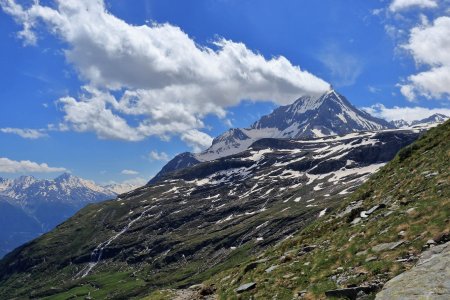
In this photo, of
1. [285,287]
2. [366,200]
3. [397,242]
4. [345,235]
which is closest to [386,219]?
[345,235]

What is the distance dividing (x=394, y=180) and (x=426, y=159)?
3384mm

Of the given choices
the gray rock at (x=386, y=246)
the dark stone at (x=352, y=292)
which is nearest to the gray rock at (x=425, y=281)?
the dark stone at (x=352, y=292)

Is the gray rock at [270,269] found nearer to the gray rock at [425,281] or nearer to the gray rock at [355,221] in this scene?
the gray rock at [355,221]

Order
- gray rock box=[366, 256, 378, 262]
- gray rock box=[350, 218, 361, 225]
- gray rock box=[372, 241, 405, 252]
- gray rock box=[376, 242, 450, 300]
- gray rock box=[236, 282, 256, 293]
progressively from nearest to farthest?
gray rock box=[376, 242, 450, 300]
gray rock box=[366, 256, 378, 262]
gray rock box=[372, 241, 405, 252]
gray rock box=[236, 282, 256, 293]
gray rock box=[350, 218, 361, 225]

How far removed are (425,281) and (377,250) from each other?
731 cm

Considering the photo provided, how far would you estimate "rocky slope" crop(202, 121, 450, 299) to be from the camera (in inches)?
752

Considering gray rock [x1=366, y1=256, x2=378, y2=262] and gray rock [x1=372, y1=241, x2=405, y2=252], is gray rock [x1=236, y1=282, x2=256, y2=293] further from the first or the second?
gray rock [x1=372, y1=241, x2=405, y2=252]

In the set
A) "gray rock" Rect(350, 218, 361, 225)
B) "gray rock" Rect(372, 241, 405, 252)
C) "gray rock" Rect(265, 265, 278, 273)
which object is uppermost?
"gray rock" Rect(350, 218, 361, 225)

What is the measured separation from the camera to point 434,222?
23.5m

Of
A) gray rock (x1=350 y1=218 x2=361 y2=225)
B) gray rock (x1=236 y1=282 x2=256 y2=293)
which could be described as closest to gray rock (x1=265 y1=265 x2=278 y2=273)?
gray rock (x1=236 y1=282 x2=256 y2=293)

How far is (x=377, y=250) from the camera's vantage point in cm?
2409

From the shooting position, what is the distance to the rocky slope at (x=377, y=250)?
62.7 ft

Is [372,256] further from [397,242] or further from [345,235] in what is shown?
[345,235]

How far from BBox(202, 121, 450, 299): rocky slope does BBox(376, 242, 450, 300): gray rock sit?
0.03 meters
